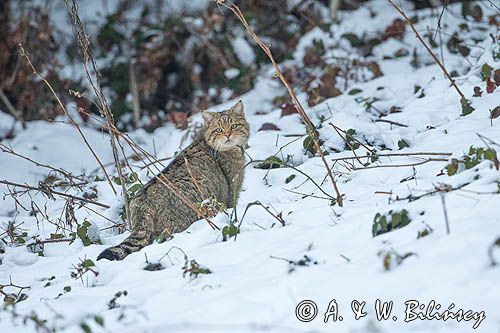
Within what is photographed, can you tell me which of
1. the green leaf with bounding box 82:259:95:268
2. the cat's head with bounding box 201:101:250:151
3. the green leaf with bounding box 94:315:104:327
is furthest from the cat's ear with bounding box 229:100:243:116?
the green leaf with bounding box 94:315:104:327

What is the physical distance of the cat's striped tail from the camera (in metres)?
4.76

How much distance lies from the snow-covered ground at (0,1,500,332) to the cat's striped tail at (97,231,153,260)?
12 centimetres

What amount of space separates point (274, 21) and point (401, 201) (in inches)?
319

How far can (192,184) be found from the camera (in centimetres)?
560

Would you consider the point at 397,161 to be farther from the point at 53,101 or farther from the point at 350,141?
the point at 53,101

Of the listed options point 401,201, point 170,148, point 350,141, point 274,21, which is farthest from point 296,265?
point 274,21

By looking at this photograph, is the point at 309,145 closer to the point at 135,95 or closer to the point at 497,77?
the point at 497,77

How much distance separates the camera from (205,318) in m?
3.46

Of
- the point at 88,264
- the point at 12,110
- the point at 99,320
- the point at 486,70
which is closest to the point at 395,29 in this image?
the point at 486,70

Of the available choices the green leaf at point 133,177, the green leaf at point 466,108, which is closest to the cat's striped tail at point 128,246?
the green leaf at point 133,177

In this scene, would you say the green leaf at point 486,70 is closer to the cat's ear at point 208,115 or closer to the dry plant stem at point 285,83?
the cat's ear at point 208,115

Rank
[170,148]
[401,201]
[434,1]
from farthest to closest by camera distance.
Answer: [434,1] < [170,148] < [401,201]

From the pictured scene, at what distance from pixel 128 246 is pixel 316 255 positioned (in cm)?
160

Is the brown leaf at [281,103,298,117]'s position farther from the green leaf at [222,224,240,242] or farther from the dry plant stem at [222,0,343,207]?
the green leaf at [222,224,240,242]
